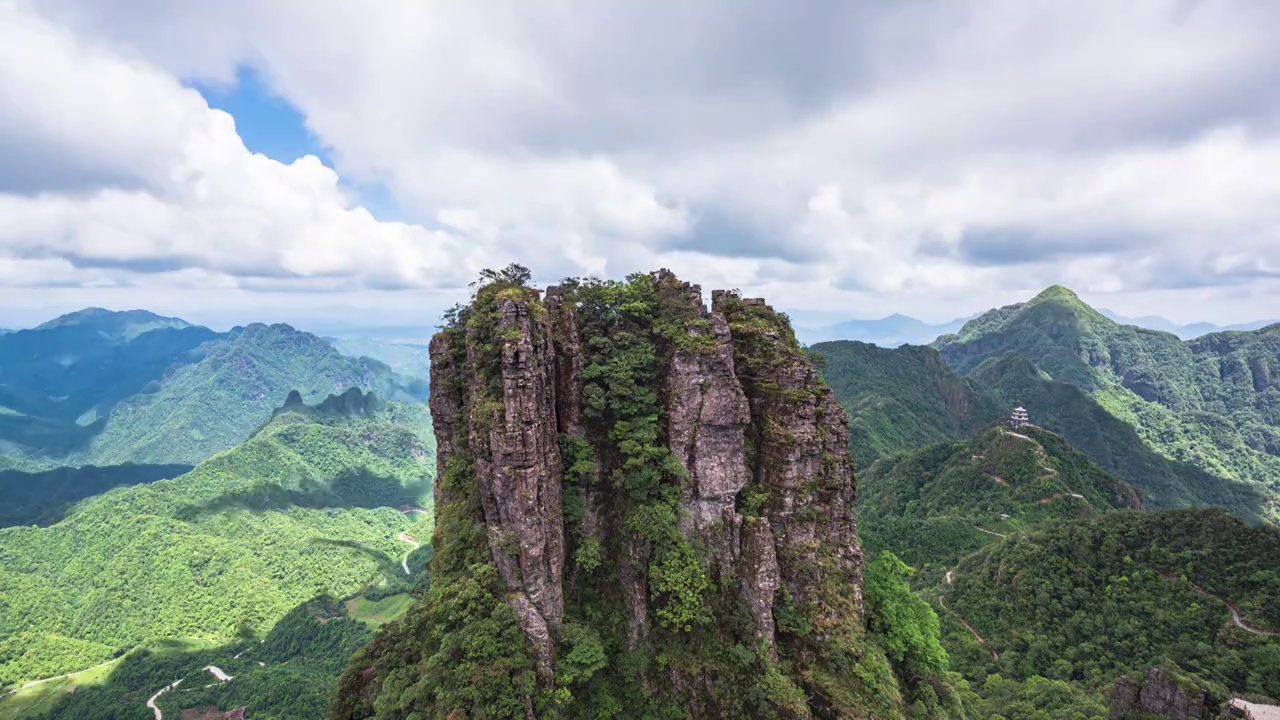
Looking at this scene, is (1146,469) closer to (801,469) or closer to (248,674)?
(801,469)

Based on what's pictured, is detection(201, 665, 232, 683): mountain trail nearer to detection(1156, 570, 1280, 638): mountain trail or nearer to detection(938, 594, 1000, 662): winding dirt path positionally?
detection(938, 594, 1000, 662): winding dirt path

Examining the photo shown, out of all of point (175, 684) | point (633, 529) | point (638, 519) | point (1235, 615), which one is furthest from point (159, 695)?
point (1235, 615)

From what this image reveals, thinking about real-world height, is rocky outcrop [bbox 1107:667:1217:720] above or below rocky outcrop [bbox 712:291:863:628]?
below

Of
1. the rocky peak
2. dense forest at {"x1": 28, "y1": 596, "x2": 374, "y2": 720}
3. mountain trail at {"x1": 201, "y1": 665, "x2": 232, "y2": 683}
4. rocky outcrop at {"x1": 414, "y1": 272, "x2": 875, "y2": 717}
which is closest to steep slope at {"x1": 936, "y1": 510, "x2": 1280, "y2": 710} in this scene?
rocky outcrop at {"x1": 414, "y1": 272, "x2": 875, "y2": 717}

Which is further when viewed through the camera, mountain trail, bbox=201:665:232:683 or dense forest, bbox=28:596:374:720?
mountain trail, bbox=201:665:232:683

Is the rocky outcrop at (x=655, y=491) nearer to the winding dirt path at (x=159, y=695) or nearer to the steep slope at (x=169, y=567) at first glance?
the winding dirt path at (x=159, y=695)

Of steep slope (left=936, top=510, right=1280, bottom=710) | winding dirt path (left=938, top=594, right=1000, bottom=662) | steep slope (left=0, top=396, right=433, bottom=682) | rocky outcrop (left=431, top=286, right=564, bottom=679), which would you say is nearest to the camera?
rocky outcrop (left=431, top=286, right=564, bottom=679)

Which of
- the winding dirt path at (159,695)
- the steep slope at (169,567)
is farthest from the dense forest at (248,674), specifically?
the steep slope at (169,567)
